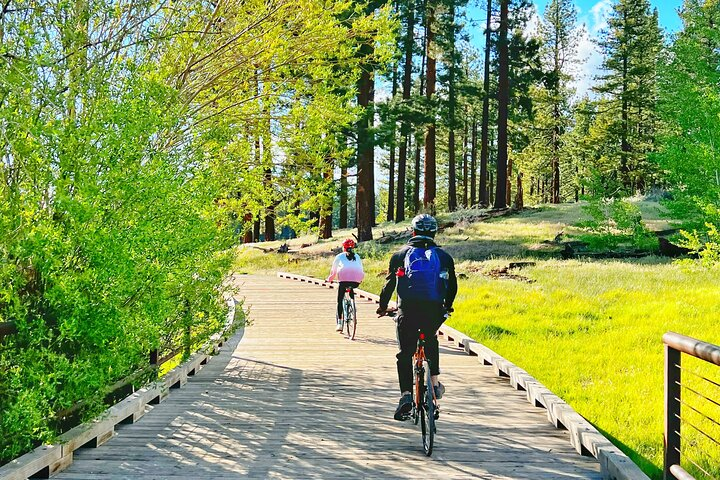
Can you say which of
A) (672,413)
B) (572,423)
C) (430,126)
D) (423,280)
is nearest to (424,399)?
(423,280)

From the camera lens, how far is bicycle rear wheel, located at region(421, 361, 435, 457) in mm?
5523

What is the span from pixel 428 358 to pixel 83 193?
3374mm

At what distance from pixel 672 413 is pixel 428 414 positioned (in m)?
1.97

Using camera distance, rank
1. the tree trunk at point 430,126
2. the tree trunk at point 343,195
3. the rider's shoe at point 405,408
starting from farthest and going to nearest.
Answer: the tree trunk at point 430,126 < the tree trunk at point 343,195 < the rider's shoe at point 405,408

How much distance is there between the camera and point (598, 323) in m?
12.9

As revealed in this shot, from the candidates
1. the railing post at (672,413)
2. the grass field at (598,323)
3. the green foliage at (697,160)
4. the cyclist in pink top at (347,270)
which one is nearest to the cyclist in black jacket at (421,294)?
the railing post at (672,413)

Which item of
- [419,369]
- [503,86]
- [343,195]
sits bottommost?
[419,369]

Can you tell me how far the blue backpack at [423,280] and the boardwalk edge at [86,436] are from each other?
2.99 m

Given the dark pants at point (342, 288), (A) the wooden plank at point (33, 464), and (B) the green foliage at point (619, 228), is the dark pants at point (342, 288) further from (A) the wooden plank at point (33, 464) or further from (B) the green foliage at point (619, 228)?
(B) the green foliage at point (619, 228)

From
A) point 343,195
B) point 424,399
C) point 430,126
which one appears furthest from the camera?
point 343,195

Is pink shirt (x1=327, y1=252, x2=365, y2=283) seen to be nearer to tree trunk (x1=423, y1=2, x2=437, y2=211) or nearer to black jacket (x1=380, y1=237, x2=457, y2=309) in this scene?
black jacket (x1=380, y1=237, x2=457, y2=309)

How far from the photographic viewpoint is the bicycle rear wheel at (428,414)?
5.52 meters

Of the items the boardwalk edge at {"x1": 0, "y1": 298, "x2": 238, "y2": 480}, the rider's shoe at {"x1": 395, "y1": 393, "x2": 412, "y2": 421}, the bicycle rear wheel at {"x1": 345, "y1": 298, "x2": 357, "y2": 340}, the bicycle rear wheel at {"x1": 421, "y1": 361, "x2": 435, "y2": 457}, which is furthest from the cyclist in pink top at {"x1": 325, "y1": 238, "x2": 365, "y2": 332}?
the bicycle rear wheel at {"x1": 421, "y1": 361, "x2": 435, "y2": 457}

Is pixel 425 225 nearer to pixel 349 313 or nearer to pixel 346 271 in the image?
pixel 346 271
